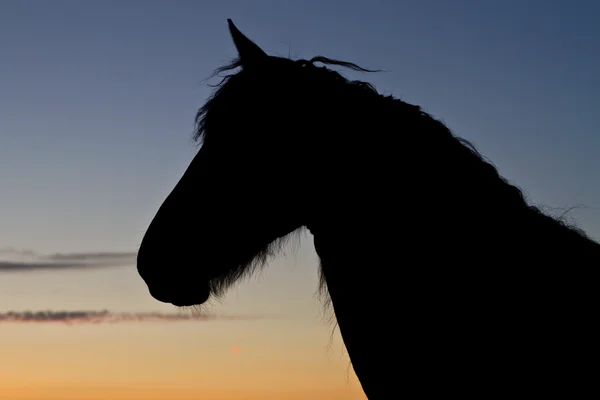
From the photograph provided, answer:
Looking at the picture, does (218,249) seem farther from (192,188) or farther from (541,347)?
(541,347)

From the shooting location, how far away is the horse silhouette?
2.43m

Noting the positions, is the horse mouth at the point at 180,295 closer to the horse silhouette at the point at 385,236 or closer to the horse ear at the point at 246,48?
the horse silhouette at the point at 385,236

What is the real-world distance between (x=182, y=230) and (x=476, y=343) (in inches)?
56.7

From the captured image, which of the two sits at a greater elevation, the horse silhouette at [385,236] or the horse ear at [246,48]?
the horse ear at [246,48]

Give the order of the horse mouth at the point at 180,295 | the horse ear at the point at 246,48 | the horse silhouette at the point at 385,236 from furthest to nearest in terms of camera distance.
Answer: the horse mouth at the point at 180,295 → the horse ear at the point at 246,48 → the horse silhouette at the point at 385,236

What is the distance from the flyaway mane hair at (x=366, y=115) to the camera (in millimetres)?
2697

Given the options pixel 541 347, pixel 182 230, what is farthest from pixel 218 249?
pixel 541 347

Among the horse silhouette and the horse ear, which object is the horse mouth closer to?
the horse silhouette

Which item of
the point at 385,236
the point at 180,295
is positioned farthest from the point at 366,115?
the point at 180,295

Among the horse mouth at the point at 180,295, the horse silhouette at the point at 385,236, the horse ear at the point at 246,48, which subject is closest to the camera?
the horse silhouette at the point at 385,236

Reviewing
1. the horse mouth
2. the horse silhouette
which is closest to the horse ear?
the horse silhouette

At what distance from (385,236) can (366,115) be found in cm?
56

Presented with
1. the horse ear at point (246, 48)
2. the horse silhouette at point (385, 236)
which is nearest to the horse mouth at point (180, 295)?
the horse silhouette at point (385, 236)

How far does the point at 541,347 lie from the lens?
93.7 inches
